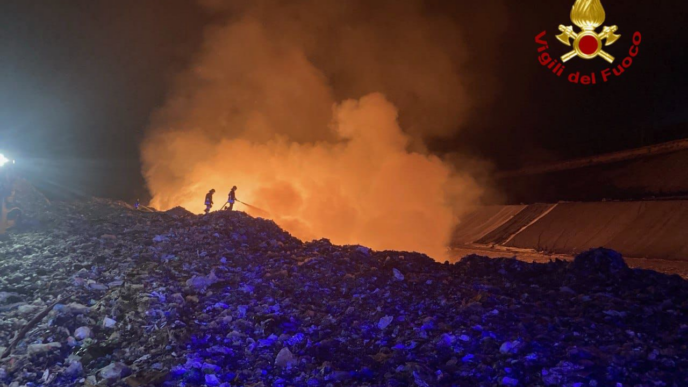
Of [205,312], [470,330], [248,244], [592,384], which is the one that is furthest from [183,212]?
[592,384]

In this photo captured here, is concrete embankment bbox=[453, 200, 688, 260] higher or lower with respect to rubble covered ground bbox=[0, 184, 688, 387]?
higher

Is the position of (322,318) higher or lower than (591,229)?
lower

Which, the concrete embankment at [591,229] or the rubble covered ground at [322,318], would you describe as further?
the concrete embankment at [591,229]

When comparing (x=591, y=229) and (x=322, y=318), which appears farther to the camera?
(x=591, y=229)

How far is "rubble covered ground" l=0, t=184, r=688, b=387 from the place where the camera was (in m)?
4.12

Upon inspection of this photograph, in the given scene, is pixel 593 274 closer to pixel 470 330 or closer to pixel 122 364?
pixel 470 330

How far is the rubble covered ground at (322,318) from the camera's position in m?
4.12

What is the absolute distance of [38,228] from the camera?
9445 mm

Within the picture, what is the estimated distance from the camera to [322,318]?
17.8 ft

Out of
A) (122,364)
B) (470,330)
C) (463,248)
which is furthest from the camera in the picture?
(463,248)

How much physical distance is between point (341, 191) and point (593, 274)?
1491 cm

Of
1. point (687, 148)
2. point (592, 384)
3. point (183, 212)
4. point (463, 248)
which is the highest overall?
point (687, 148)

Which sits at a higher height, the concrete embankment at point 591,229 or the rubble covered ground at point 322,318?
the concrete embankment at point 591,229

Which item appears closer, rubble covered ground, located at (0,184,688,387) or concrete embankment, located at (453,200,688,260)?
rubble covered ground, located at (0,184,688,387)
